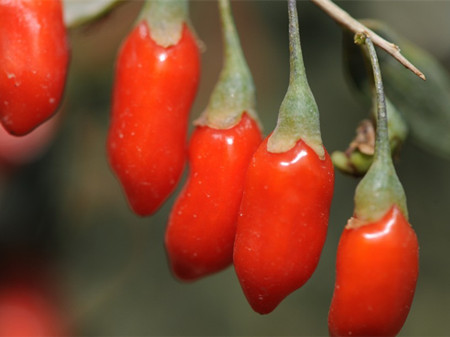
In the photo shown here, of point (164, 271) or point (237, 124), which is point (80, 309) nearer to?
point (164, 271)

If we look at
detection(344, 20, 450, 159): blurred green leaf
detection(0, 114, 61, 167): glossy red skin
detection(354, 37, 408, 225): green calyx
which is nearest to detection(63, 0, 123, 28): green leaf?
detection(344, 20, 450, 159): blurred green leaf

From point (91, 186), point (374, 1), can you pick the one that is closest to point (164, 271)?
point (91, 186)

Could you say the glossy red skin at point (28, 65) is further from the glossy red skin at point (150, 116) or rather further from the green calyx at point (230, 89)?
the green calyx at point (230, 89)

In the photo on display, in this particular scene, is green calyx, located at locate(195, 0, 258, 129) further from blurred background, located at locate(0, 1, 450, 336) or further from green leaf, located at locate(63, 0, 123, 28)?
blurred background, located at locate(0, 1, 450, 336)

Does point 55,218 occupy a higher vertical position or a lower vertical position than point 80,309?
higher

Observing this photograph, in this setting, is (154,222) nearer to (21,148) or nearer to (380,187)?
(21,148)

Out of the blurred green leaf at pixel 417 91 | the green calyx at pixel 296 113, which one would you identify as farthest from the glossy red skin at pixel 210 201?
the blurred green leaf at pixel 417 91
